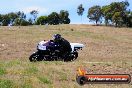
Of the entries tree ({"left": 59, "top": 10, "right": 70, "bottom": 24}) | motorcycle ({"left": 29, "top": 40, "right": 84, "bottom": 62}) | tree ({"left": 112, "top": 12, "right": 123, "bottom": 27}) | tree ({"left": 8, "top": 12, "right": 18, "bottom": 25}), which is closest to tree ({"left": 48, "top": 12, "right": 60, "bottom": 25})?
tree ({"left": 59, "top": 10, "right": 70, "bottom": 24})

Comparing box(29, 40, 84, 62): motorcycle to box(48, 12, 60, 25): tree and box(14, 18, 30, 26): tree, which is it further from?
box(48, 12, 60, 25): tree

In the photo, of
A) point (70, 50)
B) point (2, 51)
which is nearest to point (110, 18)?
point (2, 51)

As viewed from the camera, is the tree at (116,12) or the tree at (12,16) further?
the tree at (12,16)

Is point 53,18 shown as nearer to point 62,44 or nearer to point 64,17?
point 64,17

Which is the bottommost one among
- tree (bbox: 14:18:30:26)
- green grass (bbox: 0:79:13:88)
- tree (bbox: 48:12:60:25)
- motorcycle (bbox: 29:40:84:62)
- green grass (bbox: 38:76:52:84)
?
tree (bbox: 14:18:30:26)

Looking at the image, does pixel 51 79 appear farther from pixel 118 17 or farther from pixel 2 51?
pixel 118 17

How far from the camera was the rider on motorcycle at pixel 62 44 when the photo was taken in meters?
26.0

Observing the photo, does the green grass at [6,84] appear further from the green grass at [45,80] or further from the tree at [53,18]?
the tree at [53,18]

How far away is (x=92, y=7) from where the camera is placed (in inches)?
5468

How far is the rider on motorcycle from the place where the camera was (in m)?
26.0

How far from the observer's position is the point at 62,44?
85.8 feet

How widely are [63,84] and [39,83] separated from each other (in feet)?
2.50

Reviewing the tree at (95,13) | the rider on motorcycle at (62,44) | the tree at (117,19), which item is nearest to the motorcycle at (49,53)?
the rider on motorcycle at (62,44)

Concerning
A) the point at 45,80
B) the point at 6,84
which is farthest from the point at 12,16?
the point at 6,84
